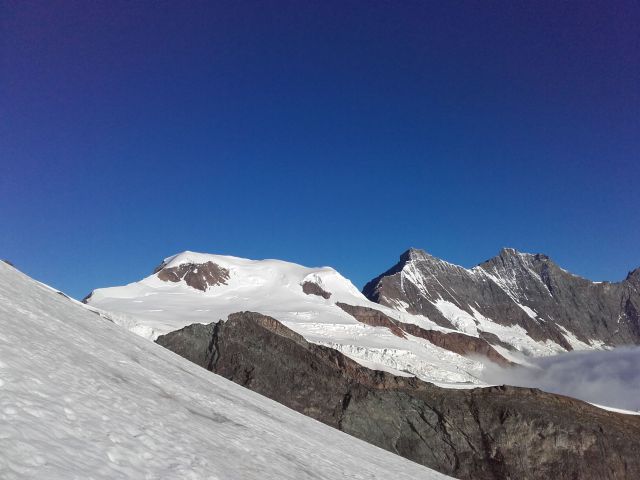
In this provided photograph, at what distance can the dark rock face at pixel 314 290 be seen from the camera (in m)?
122

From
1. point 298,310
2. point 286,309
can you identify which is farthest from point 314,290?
point 298,310

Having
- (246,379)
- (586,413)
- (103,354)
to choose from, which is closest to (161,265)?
(246,379)

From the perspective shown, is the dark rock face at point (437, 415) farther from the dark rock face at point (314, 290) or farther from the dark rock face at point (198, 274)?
the dark rock face at point (314, 290)

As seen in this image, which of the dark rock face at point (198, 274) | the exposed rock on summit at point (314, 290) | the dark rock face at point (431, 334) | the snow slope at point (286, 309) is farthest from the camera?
the exposed rock on summit at point (314, 290)

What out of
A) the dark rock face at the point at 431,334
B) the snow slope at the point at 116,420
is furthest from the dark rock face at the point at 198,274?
the snow slope at the point at 116,420

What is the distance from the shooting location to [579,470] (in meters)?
34.0

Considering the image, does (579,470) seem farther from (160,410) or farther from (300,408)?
(160,410)

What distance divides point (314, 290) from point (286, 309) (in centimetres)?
2601

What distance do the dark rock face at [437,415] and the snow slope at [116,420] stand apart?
800 inches

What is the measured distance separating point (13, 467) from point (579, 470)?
39278 mm

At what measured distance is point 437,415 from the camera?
35500 mm

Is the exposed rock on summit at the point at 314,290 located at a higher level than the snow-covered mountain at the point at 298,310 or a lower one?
higher

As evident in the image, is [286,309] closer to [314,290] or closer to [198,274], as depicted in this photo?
[314,290]

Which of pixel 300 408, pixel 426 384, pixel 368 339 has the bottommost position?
pixel 300 408
